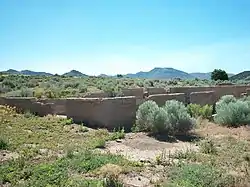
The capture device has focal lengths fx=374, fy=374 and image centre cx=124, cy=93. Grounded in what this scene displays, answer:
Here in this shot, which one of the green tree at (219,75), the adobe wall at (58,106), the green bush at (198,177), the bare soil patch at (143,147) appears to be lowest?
the green bush at (198,177)

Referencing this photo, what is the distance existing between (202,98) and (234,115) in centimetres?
422

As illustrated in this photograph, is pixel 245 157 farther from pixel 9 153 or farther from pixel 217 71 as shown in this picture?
pixel 217 71

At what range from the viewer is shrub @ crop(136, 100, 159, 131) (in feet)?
43.6

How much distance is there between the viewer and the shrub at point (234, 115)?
14.9 meters

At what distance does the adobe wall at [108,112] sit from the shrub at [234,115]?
3.64 metres

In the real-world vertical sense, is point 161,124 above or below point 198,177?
above

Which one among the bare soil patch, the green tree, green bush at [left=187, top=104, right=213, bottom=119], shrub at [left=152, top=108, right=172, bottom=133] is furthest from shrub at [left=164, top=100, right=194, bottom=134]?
the green tree

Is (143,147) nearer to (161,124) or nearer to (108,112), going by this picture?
(161,124)

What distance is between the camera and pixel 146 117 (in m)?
13.6

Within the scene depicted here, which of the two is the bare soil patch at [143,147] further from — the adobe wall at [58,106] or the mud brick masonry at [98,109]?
the adobe wall at [58,106]

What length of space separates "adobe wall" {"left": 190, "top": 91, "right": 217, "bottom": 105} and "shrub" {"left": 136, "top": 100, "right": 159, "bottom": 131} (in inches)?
206

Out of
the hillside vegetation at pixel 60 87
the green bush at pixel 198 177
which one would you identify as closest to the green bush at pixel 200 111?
the hillside vegetation at pixel 60 87

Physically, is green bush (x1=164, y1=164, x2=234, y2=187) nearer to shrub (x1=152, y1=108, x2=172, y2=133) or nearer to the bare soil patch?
the bare soil patch

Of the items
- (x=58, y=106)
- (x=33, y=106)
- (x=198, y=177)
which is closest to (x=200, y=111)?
(x=58, y=106)
